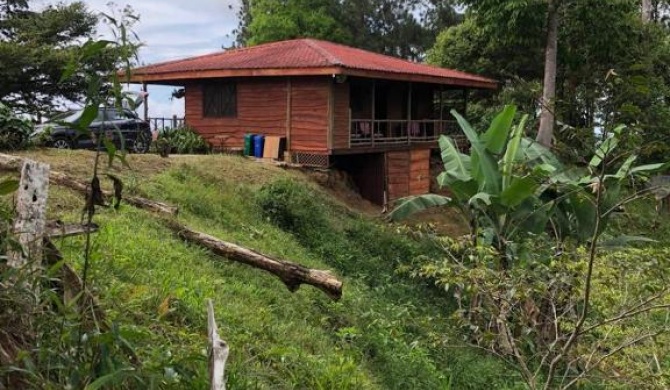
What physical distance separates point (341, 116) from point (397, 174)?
2601mm

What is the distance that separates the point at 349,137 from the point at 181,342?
12479mm

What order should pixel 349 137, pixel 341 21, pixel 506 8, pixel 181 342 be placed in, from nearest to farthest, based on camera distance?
pixel 181 342 → pixel 349 137 → pixel 506 8 → pixel 341 21

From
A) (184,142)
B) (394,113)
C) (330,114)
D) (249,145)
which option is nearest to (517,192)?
(330,114)

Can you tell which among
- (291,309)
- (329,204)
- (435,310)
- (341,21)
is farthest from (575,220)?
(341,21)

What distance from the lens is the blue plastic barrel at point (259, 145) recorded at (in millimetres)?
16266

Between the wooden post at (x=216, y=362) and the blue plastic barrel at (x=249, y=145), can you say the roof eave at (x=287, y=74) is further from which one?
the wooden post at (x=216, y=362)

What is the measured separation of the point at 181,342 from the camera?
373cm

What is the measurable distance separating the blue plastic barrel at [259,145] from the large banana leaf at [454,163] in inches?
260

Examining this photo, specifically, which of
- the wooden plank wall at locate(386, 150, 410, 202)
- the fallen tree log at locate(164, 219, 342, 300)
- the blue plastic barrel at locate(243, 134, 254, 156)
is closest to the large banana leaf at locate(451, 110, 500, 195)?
the fallen tree log at locate(164, 219, 342, 300)

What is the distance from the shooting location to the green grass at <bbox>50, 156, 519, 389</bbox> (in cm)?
382

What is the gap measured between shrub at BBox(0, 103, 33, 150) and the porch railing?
25.7ft

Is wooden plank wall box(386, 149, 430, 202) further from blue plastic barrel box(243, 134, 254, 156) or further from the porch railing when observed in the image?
blue plastic barrel box(243, 134, 254, 156)

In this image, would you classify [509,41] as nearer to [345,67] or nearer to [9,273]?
[345,67]

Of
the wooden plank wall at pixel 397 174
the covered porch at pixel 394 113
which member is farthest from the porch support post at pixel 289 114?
the wooden plank wall at pixel 397 174
